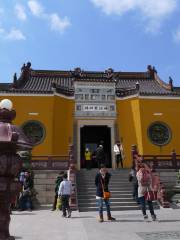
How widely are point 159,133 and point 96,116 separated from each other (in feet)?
11.5

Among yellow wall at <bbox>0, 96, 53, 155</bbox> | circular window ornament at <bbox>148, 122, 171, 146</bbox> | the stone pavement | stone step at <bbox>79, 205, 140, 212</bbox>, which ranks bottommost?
the stone pavement

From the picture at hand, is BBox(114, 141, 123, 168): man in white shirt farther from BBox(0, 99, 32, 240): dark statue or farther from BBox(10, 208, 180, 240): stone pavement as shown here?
BBox(0, 99, 32, 240): dark statue

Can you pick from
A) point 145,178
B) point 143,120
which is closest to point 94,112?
point 143,120

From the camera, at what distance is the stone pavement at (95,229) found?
6.43m

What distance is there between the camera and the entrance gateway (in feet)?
61.1

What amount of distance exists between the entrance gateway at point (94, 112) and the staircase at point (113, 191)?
3.36 metres

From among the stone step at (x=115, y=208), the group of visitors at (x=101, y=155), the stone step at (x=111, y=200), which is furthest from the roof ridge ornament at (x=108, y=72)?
the stone step at (x=115, y=208)

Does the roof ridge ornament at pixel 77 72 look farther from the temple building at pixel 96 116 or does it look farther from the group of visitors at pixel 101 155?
the group of visitors at pixel 101 155

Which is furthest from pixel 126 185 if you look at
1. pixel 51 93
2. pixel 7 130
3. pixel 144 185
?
pixel 7 130

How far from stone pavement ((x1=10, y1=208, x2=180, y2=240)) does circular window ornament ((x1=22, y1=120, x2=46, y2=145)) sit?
336 inches

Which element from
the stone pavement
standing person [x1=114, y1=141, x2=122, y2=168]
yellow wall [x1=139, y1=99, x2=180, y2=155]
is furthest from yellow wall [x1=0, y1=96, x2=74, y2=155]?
the stone pavement

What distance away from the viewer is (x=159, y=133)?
1859cm

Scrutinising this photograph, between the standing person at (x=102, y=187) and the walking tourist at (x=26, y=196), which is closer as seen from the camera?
the standing person at (x=102, y=187)

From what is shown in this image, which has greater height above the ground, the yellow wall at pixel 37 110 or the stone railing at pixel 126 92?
the stone railing at pixel 126 92
